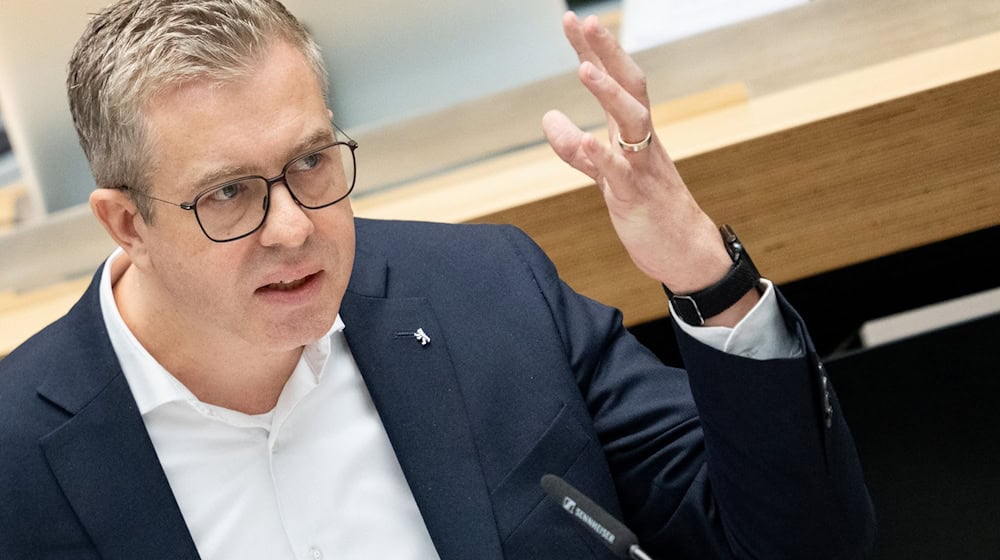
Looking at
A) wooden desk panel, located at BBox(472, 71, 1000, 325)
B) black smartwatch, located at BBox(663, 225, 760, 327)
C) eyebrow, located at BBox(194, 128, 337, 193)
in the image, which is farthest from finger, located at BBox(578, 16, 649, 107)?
wooden desk panel, located at BBox(472, 71, 1000, 325)

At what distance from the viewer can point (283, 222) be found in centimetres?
124

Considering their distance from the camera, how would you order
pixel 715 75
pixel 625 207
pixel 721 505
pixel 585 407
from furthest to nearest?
1. pixel 715 75
2. pixel 585 407
3. pixel 721 505
4. pixel 625 207

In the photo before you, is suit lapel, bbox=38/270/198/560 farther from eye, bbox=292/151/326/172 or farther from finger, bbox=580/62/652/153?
finger, bbox=580/62/652/153

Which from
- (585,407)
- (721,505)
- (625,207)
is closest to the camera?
(625,207)

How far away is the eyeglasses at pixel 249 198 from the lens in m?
1.25

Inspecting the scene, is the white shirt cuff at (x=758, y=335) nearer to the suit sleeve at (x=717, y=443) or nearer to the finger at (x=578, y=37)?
the suit sleeve at (x=717, y=443)

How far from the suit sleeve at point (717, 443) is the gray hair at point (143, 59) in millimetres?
421

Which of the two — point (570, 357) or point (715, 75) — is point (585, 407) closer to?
point (570, 357)

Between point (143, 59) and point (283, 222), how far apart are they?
21 cm

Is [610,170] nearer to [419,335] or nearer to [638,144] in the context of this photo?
[638,144]

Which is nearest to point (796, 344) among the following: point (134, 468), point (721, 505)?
point (721, 505)

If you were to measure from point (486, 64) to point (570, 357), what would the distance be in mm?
660

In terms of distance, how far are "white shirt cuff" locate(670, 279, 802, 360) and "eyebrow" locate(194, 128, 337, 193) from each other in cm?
38

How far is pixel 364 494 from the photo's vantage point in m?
1.41
